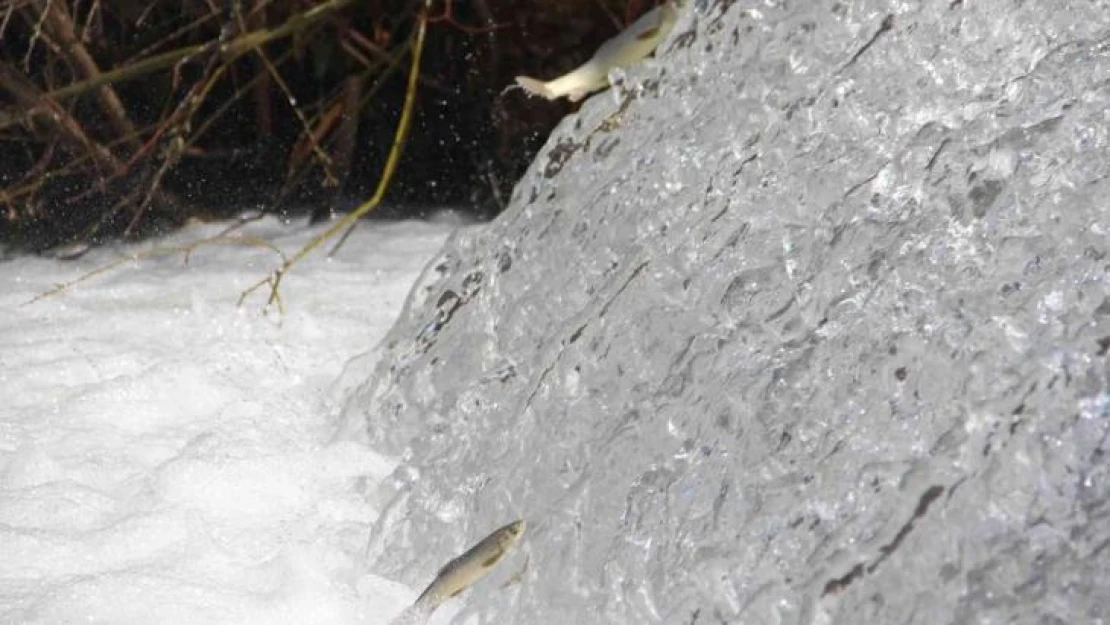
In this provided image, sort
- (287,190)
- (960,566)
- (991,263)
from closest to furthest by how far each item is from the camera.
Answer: (960,566) < (991,263) < (287,190)

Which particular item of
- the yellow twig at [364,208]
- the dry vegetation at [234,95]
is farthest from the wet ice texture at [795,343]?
the dry vegetation at [234,95]

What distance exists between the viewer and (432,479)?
1824mm

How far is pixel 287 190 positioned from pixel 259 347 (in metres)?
1.09

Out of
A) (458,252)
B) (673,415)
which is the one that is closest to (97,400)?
(458,252)

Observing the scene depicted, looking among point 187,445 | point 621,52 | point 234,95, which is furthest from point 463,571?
point 234,95

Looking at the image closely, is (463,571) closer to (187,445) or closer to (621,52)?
(187,445)

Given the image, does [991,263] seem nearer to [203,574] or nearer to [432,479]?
[432,479]

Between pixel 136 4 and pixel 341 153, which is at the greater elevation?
pixel 136 4

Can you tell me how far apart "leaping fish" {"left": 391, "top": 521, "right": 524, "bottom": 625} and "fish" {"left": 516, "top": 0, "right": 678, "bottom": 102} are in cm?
78

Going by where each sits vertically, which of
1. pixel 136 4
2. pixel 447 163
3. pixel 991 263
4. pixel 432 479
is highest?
pixel 136 4

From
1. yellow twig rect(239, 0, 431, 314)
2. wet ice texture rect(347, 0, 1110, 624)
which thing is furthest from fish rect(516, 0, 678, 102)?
yellow twig rect(239, 0, 431, 314)

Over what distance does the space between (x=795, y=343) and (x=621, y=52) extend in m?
0.83

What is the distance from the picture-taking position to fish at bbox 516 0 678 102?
2.11 m

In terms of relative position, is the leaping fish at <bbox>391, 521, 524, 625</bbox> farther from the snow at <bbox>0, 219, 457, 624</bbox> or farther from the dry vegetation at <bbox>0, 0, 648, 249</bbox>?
the dry vegetation at <bbox>0, 0, 648, 249</bbox>
